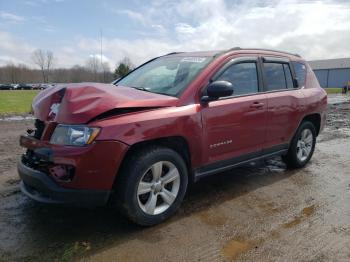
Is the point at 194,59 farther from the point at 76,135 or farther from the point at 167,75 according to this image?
the point at 76,135

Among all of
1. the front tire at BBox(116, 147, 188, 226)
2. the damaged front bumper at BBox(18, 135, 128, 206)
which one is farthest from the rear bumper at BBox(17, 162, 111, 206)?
the front tire at BBox(116, 147, 188, 226)

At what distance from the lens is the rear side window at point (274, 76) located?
4844mm

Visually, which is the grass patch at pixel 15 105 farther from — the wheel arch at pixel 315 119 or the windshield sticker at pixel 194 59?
the wheel arch at pixel 315 119

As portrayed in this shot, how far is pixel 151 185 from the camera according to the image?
3.44 metres

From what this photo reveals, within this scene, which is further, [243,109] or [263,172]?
[263,172]

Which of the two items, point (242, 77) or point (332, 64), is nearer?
point (242, 77)

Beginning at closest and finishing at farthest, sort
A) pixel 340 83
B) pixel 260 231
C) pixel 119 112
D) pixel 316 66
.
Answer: pixel 119 112 < pixel 260 231 < pixel 340 83 < pixel 316 66

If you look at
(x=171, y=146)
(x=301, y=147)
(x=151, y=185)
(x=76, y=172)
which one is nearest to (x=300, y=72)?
(x=301, y=147)

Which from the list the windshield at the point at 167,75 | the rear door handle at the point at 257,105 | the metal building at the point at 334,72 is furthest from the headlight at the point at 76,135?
the metal building at the point at 334,72

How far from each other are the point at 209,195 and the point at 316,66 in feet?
285

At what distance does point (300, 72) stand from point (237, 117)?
6.94 feet

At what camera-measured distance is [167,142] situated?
3.61 meters

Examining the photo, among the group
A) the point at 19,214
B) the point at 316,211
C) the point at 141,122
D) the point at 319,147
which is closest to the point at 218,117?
the point at 141,122

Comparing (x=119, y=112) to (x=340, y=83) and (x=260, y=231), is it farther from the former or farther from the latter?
(x=340, y=83)
